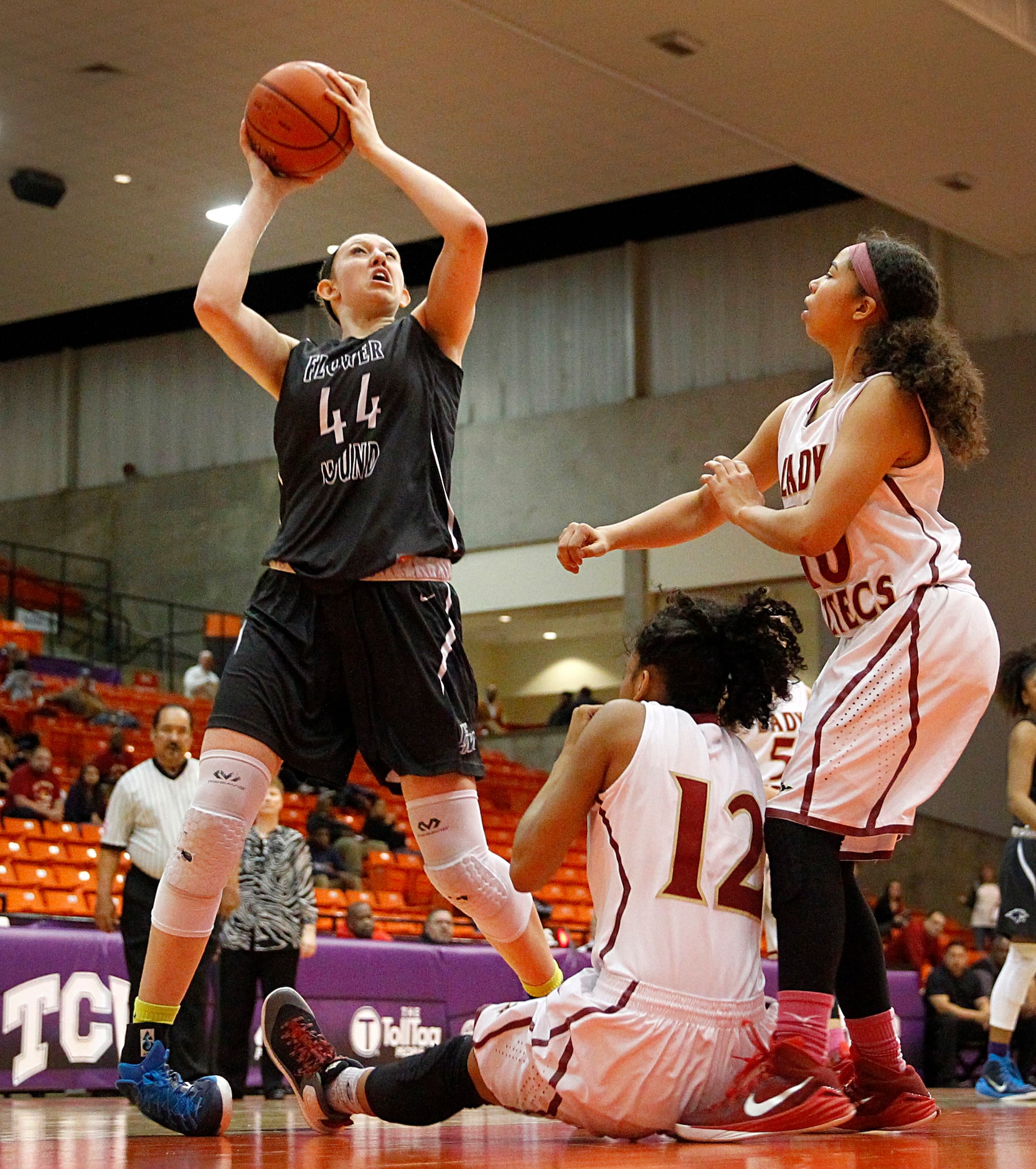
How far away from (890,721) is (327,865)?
10.1 meters

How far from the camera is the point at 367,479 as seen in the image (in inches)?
144

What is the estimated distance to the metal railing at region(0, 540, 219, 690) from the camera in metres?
23.4

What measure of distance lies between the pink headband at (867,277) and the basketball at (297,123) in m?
1.25

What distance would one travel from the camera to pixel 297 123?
395cm

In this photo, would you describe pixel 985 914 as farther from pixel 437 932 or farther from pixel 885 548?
pixel 885 548

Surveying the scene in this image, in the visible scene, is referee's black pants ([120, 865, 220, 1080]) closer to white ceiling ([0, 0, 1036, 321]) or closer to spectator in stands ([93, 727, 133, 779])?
spectator in stands ([93, 727, 133, 779])

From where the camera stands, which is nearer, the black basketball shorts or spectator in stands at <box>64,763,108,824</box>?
the black basketball shorts

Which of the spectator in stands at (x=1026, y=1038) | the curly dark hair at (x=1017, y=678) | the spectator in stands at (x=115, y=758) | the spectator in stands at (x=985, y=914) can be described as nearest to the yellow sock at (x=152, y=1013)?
the curly dark hair at (x=1017, y=678)

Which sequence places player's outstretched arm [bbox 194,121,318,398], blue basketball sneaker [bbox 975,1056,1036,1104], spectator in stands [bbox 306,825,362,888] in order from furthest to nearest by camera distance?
spectator in stands [bbox 306,825,362,888] < blue basketball sneaker [bbox 975,1056,1036,1104] < player's outstretched arm [bbox 194,121,318,398]

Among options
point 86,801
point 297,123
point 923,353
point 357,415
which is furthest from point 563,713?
point 923,353

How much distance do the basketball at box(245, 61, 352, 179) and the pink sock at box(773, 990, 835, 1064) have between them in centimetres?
223

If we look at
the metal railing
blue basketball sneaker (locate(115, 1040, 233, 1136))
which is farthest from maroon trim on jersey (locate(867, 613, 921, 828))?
the metal railing

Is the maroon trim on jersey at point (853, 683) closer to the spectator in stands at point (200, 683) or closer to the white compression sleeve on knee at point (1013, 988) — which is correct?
the white compression sleeve on knee at point (1013, 988)

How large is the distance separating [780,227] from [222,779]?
1869 centimetres
